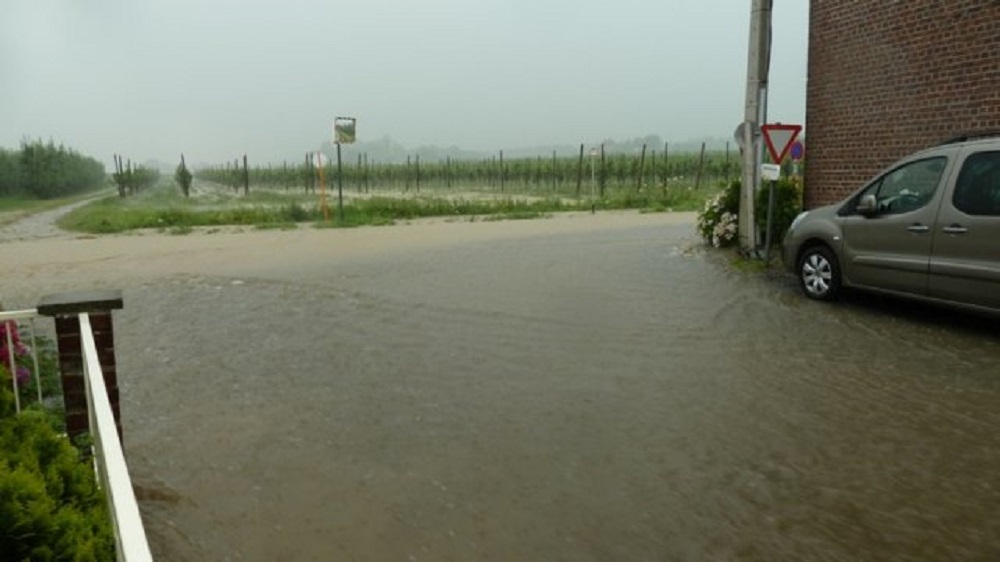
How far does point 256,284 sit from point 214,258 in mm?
4090

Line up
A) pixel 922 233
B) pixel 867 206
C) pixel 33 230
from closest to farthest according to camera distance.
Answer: pixel 922 233 < pixel 867 206 < pixel 33 230

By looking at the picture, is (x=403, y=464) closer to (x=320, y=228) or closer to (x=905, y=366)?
(x=905, y=366)

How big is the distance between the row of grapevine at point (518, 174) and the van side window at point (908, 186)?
115 ft

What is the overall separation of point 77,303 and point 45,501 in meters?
1.73

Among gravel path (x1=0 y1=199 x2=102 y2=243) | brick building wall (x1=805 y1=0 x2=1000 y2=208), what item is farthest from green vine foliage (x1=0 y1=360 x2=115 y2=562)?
gravel path (x1=0 y1=199 x2=102 y2=243)

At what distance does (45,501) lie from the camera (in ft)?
9.12

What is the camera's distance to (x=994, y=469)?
454cm

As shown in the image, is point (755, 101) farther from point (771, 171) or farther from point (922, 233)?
point (922, 233)

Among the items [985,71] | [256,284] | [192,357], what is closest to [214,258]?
[256,284]

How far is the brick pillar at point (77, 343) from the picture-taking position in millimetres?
4270

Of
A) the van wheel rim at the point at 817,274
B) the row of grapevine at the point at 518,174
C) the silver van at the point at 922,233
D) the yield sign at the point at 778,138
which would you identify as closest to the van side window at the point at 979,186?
the silver van at the point at 922,233

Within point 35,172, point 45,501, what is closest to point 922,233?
point 45,501

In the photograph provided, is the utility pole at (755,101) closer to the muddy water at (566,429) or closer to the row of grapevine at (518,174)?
the muddy water at (566,429)

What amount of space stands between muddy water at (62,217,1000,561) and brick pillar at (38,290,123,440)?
1.90ft
